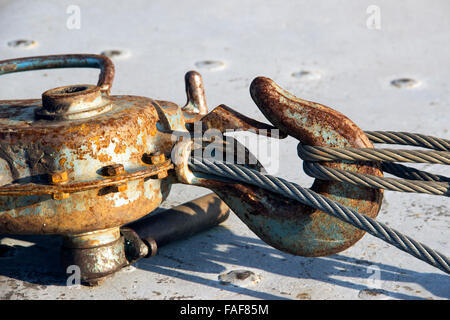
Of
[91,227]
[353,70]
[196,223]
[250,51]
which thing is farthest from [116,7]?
[91,227]

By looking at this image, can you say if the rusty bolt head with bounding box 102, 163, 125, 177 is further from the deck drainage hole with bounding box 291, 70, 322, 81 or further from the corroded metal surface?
the deck drainage hole with bounding box 291, 70, 322, 81

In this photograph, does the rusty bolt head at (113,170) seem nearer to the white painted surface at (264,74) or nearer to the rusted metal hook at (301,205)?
the rusted metal hook at (301,205)

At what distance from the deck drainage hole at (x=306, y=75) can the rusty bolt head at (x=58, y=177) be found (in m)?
2.00

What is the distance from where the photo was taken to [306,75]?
3373mm

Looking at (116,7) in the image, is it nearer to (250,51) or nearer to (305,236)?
(250,51)

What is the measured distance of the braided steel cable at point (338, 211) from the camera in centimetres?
162

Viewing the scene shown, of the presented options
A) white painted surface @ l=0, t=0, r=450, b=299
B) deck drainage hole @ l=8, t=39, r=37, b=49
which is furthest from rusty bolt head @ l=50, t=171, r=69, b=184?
deck drainage hole @ l=8, t=39, r=37, b=49

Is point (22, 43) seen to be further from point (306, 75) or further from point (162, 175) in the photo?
point (162, 175)

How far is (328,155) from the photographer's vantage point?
167 centimetres

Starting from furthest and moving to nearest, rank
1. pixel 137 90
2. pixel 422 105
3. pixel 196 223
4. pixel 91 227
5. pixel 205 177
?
pixel 137 90, pixel 422 105, pixel 196 223, pixel 205 177, pixel 91 227

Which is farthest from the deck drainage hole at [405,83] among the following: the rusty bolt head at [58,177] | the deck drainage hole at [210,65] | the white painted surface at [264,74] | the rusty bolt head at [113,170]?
the rusty bolt head at [58,177]

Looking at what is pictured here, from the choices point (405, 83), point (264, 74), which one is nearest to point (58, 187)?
point (264, 74)

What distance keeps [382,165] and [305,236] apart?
317mm
